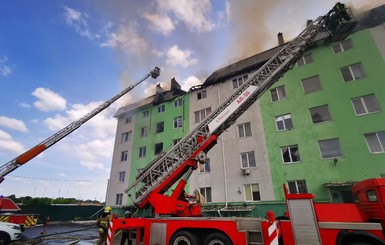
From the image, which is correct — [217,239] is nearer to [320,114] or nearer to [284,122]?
[284,122]

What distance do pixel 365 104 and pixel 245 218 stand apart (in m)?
15.7

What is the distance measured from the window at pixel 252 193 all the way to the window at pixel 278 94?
8.59m

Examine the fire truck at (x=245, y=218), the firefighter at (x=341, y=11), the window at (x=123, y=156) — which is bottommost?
the fire truck at (x=245, y=218)

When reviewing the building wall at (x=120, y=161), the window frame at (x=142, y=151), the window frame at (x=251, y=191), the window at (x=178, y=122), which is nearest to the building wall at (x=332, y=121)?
the window frame at (x=251, y=191)

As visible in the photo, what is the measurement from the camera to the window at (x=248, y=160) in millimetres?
18641

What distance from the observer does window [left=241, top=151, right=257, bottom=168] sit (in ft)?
61.2

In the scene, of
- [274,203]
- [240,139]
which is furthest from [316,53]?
[274,203]

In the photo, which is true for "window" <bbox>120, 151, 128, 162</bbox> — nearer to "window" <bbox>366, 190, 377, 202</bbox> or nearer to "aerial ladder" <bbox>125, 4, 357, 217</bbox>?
"aerial ladder" <bbox>125, 4, 357, 217</bbox>

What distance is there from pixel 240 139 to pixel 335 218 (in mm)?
14442

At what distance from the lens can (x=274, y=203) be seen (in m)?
16.3

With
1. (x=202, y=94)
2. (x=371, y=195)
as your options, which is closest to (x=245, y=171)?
(x=202, y=94)

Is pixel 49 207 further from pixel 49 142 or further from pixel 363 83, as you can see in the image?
pixel 363 83

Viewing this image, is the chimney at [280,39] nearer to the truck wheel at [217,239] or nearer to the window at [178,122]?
the window at [178,122]

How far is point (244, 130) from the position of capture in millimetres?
20250
